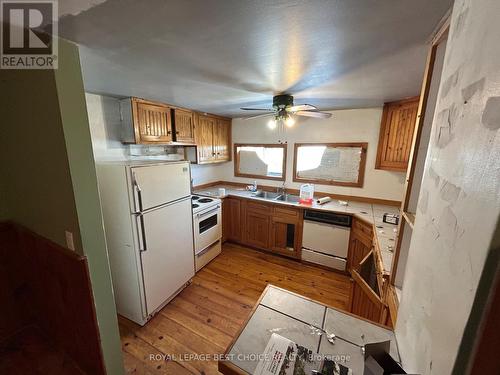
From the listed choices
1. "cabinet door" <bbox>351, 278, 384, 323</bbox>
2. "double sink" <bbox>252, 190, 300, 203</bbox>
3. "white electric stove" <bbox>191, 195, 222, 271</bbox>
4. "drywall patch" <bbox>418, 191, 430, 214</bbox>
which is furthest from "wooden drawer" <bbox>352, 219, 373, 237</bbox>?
"white electric stove" <bbox>191, 195, 222, 271</bbox>

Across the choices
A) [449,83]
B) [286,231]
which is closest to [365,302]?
[449,83]

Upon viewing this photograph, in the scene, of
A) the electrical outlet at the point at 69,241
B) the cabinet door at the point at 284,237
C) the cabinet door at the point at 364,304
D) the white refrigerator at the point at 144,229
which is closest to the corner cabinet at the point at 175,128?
the white refrigerator at the point at 144,229

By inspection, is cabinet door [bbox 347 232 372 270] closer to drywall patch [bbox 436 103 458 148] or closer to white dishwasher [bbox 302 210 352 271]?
white dishwasher [bbox 302 210 352 271]

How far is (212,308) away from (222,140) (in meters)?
2.65

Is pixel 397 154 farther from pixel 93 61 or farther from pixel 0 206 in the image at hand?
pixel 0 206

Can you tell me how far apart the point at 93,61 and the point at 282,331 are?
6.33ft

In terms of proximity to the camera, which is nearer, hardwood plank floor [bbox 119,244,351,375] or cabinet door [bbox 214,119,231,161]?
hardwood plank floor [bbox 119,244,351,375]

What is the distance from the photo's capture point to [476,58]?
459 millimetres

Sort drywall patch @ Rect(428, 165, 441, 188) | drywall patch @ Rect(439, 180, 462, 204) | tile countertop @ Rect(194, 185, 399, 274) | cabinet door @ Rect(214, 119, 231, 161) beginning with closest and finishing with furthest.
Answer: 1. drywall patch @ Rect(439, 180, 462, 204)
2. drywall patch @ Rect(428, 165, 441, 188)
3. tile countertop @ Rect(194, 185, 399, 274)
4. cabinet door @ Rect(214, 119, 231, 161)

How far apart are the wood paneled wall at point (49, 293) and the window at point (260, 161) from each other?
9.51ft

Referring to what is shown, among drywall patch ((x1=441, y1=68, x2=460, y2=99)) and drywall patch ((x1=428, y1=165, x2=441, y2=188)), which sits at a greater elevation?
drywall patch ((x1=441, y1=68, x2=460, y2=99))

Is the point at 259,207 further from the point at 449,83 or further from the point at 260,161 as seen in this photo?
the point at 449,83

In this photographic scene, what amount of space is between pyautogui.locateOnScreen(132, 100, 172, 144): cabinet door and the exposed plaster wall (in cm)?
246

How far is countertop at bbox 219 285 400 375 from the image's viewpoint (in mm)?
820
